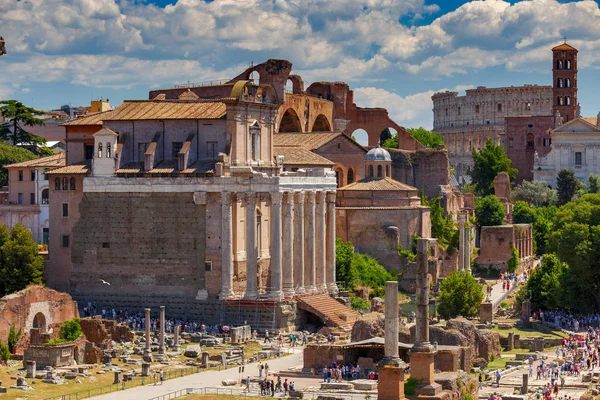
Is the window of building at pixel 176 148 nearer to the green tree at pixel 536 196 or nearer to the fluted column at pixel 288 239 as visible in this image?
the fluted column at pixel 288 239

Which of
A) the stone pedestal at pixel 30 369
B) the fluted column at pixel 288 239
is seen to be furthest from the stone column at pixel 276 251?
the stone pedestal at pixel 30 369

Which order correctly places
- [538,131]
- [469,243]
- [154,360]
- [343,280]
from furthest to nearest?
1. [538,131]
2. [469,243]
3. [343,280]
4. [154,360]

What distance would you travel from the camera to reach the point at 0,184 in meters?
112

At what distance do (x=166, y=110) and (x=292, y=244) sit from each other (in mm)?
10213

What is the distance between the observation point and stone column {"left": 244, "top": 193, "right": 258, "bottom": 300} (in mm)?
85688

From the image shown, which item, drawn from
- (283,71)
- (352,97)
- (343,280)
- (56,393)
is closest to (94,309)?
(343,280)

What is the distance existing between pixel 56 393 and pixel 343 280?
33.2m

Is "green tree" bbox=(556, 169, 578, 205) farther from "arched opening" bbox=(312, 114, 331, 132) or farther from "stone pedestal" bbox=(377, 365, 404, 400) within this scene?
"stone pedestal" bbox=(377, 365, 404, 400)

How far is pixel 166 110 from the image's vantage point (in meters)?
90.3

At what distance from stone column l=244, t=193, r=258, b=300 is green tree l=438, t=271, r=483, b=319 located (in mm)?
11284

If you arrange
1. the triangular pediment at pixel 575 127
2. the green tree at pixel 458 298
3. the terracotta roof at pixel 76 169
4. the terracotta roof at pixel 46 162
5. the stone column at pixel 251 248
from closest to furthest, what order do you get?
the stone column at pixel 251 248 < the terracotta roof at pixel 76 169 < the green tree at pixel 458 298 < the terracotta roof at pixel 46 162 < the triangular pediment at pixel 575 127

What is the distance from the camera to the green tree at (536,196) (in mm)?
144125

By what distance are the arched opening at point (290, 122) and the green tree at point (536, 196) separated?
32716mm

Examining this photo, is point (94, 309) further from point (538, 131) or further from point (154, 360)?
point (538, 131)
